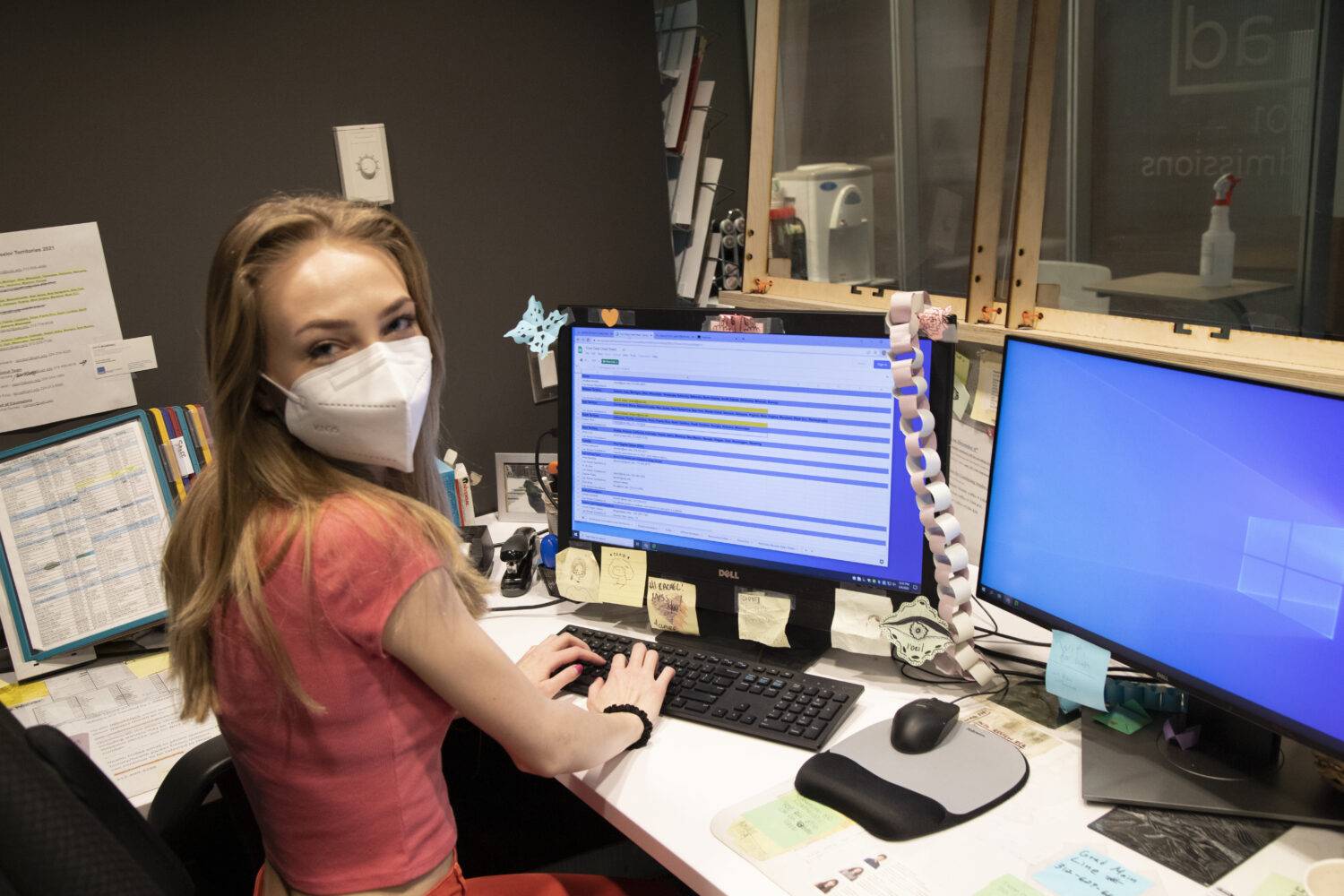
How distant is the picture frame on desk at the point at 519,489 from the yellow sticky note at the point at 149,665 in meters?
0.67

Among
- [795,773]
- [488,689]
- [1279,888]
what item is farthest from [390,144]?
[1279,888]

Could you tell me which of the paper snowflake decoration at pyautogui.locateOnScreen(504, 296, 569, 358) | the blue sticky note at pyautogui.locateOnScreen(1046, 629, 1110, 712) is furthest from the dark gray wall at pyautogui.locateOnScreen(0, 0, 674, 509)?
the blue sticky note at pyautogui.locateOnScreen(1046, 629, 1110, 712)

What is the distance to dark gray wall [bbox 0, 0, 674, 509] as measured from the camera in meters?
1.74

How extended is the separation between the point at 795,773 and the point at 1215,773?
0.45 meters

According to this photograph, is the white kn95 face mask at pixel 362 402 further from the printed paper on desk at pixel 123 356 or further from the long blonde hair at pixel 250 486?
→ the printed paper on desk at pixel 123 356

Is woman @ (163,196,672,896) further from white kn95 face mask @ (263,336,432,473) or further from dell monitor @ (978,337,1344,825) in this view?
dell monitor @ (978,337,1344,825)

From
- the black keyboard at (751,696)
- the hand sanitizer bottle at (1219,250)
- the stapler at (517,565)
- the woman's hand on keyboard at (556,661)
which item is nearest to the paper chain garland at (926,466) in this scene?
the black keyboard at (751,696)

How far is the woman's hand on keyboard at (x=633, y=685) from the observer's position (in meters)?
1.30

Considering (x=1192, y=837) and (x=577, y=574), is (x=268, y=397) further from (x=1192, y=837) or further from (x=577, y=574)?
(x=1192, y=837)

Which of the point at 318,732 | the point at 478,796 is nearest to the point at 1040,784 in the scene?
the point at 318,732

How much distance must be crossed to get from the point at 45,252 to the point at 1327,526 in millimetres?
1877

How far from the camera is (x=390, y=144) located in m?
2.07

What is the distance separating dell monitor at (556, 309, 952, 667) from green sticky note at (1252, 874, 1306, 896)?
489 mm

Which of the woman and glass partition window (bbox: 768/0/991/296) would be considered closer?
the woman
